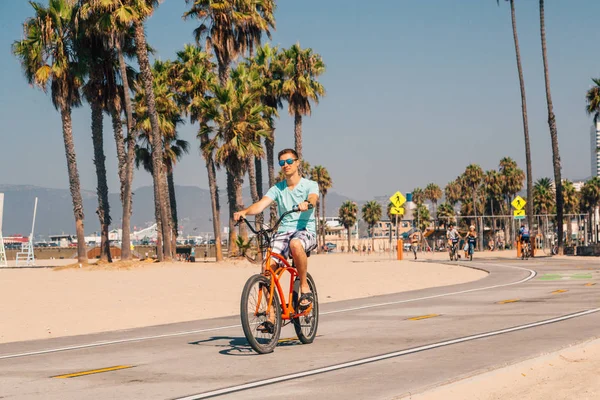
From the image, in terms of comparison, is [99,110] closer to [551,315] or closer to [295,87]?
[295,87]

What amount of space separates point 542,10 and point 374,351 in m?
50.1

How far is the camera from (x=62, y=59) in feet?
141

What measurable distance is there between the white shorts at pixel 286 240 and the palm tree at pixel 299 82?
161ft

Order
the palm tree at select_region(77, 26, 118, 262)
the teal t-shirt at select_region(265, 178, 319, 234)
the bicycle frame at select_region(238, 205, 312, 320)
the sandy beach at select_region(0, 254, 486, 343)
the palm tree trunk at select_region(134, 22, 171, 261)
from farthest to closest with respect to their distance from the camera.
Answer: the palm tree at select_region(77, 26, 118, 262) < the palm tree trunk at select_region(134, 22, 171, 261) < the sandy beach at select_region(0, 254, 486, 343) < the teal t-shirt at select_region(265, 178, 319, 234) < the bicycle frame at select_region(238, 205, 312, 320)

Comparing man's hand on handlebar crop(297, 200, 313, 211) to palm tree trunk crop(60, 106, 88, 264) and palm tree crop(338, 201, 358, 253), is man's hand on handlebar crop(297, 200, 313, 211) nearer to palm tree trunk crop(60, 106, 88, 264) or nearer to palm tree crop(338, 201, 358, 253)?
palm tree trunk crop(60, 106, 88, 264)

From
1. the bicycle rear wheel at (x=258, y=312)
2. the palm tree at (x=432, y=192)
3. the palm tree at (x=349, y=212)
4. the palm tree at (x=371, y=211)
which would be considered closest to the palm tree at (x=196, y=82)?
the bicycle rear wheel at (x=258, y=312)

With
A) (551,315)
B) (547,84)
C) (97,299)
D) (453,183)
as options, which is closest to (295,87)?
(547,84)

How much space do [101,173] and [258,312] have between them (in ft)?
126

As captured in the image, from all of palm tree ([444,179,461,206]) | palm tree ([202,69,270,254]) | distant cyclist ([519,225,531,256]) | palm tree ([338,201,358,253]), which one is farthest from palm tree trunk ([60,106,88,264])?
palm tree ([444,179,461,206])

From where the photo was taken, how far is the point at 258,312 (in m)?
9.11

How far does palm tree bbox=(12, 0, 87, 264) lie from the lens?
1679 inches

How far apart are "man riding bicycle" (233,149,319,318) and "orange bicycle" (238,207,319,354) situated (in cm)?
8

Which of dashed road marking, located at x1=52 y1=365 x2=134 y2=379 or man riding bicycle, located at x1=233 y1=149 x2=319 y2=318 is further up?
man riding bicycle, located at x1=233 y1=149 x2=319 y2=318

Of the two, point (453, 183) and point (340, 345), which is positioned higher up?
point (453, 183)
